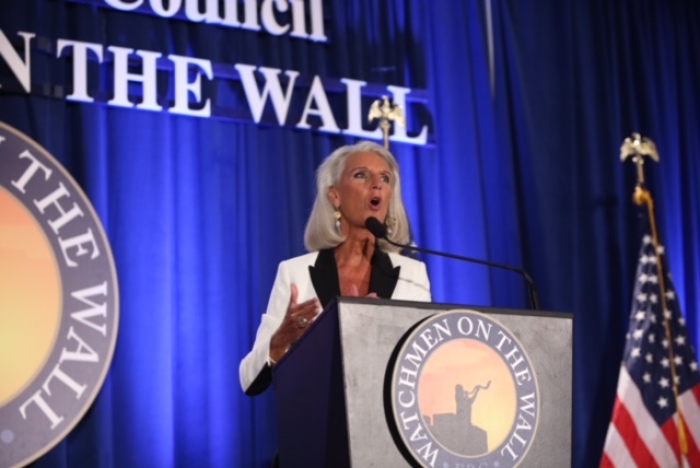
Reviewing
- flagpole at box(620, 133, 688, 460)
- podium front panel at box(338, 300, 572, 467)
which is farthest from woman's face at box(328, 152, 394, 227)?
flagpole at box(620, 133, 688, 460)

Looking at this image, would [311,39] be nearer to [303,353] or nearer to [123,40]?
[123,40]

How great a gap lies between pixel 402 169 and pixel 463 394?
111 inches

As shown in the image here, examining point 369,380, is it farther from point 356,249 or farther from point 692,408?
point 692,408

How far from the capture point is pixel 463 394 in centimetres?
182

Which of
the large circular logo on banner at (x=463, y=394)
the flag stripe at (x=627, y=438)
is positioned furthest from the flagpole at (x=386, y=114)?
the large circular logo on banner at (x=463, y=394)

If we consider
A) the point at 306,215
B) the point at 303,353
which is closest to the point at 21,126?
the point at 306,215

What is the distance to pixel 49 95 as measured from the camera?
3.90 meters

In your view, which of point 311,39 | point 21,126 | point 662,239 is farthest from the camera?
point 662,239

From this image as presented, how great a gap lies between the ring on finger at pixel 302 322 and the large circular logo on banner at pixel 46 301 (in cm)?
172

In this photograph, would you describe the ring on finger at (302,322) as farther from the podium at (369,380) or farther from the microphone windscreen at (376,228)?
Result: the microphone windscreen at (376,228)

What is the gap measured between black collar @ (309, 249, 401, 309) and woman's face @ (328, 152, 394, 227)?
120 mm

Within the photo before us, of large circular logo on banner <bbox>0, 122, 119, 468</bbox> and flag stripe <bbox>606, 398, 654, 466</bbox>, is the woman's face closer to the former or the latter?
large circular logo on banner <bbox>0, 122, 119, 468</bbox>

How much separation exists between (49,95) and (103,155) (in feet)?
0.97

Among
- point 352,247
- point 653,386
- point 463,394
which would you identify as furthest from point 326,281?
point 653,386
